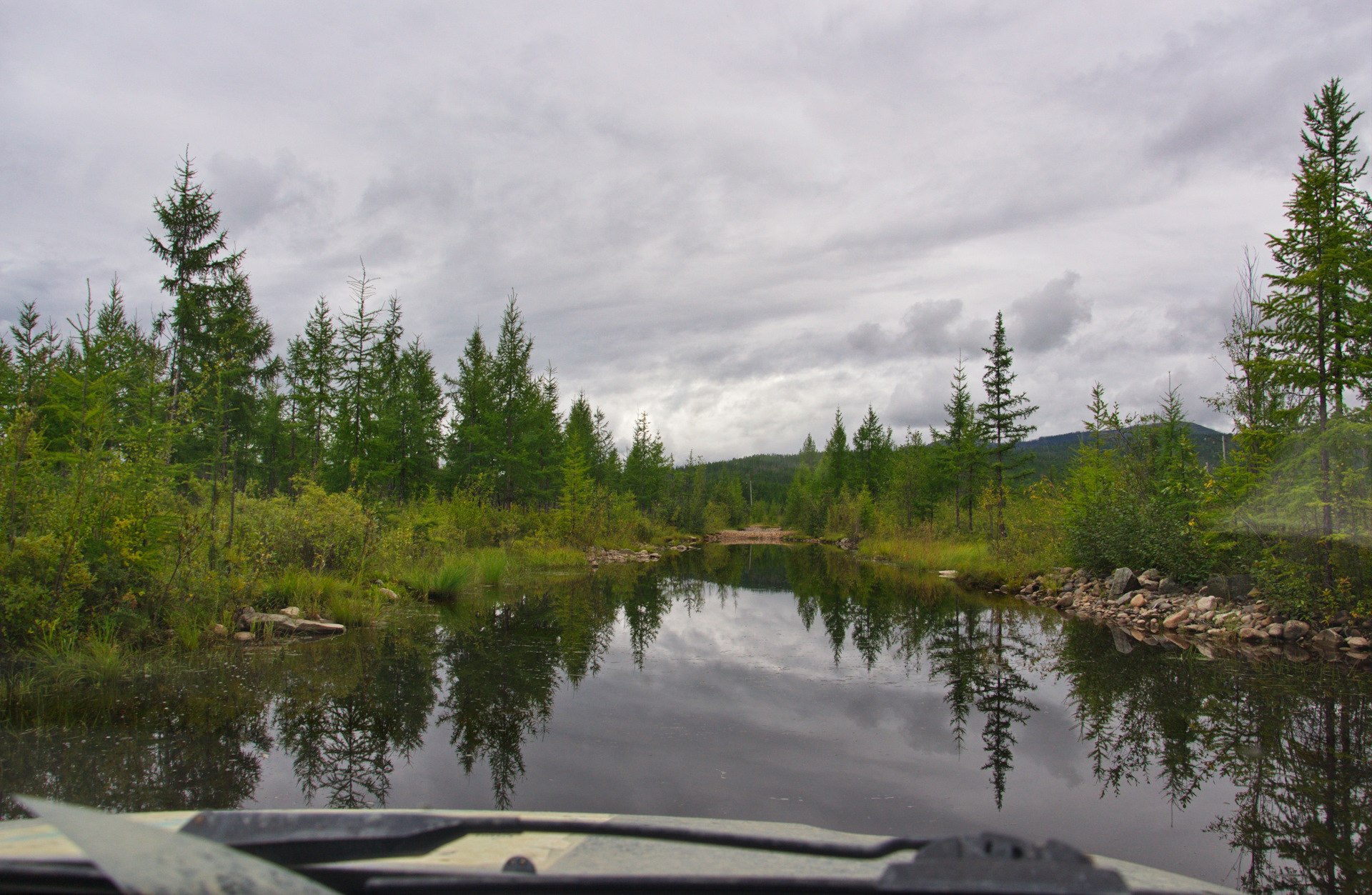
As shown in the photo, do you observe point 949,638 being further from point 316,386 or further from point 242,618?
point 316,386

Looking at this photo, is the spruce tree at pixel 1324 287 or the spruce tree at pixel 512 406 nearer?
the spruce tree at pixel 1324 287

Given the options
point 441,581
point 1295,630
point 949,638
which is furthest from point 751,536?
point 1295,630

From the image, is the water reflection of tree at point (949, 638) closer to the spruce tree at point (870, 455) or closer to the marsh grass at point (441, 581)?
the marsh grass at point (441, 581)

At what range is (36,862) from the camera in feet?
4.68

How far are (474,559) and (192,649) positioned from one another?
965 centimetres

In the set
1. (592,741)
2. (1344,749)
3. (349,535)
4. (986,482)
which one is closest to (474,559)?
(349,535)

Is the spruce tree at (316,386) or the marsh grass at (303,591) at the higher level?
the spruce tree at (316,386)

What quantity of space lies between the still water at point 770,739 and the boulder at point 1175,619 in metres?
2.05

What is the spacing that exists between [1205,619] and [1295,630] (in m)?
1.38

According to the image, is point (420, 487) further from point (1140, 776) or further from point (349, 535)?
point (1140, 776)

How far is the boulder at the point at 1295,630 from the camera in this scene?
10250 mm

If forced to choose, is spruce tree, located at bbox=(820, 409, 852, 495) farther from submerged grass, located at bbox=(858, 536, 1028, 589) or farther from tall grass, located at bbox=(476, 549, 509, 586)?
tall grass, located at bbox=(476, 549, 509, 586)

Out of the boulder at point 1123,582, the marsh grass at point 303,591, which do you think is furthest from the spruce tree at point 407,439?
the boulder at point 1123,582

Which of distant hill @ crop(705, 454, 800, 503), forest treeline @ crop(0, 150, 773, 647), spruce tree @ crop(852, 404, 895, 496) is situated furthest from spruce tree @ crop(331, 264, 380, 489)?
distant hill @ crop(705, 454, 800, 503)
